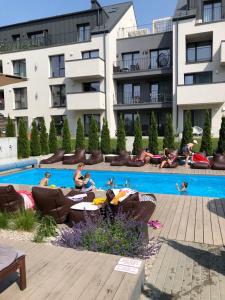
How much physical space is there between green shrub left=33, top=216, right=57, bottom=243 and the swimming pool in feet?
21.3

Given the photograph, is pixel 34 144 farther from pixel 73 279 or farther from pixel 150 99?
pixel 73 279

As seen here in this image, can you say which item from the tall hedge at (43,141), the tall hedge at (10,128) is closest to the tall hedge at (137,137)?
the tall hedge at (43,141)

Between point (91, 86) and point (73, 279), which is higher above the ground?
point (91, 86)

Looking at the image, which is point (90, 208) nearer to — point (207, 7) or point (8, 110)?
point (207, 7)

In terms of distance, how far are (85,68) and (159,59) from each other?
6.38 meters

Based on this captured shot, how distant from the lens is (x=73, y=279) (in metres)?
3.37

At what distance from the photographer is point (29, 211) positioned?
6184 millimetres

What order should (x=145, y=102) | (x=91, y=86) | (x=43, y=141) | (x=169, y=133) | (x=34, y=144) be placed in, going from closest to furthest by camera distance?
(x=169, y=133), (x=34, y=144), (x=43, y=141), (x=145, y=102), (x=91, y=86)

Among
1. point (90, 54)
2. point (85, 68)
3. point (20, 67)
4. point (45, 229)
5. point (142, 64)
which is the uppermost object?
point (90, 54)

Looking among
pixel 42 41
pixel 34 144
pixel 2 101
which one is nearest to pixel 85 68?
pixel 42 41

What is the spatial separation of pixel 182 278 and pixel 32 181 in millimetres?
11762

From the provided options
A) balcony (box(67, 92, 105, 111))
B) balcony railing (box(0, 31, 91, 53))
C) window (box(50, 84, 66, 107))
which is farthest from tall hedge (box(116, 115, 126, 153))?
balcony railing (box(0, 31, 91, 53))

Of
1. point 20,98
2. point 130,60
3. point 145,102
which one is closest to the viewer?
point 145,102

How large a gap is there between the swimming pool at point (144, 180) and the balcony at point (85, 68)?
1097cm
